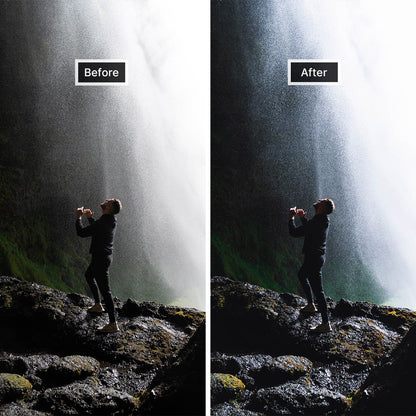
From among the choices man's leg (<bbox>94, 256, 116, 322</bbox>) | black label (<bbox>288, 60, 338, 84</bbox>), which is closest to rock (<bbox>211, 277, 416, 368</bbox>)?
man's leg (<bbox>94, 256, 116, 322</bbox>)

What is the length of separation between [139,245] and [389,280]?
4.49 ft

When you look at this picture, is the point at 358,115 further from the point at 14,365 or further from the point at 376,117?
the point at 14,365

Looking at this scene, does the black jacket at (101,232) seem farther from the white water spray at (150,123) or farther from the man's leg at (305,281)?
the man's leg at (305,281)

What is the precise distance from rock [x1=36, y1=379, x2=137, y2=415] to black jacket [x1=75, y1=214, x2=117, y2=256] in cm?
70

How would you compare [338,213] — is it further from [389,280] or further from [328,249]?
[389,280]

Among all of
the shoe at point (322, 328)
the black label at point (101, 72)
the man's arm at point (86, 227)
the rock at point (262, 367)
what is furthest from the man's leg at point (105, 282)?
the shoe at point (322, 328)

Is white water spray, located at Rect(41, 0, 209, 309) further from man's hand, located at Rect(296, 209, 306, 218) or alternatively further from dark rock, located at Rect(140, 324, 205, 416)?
man's hand, located at Rect(296, 209, 306, 218)

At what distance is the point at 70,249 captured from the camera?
2871 mm

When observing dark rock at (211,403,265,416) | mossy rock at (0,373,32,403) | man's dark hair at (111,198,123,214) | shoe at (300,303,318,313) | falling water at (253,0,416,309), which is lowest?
dark rock at (211,403,265,416)

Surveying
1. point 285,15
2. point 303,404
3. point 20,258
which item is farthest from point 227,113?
point 303,404

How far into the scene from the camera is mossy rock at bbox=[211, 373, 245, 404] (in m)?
2.79

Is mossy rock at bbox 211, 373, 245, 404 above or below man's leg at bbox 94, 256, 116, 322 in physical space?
below

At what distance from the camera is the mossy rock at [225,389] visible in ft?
9.15

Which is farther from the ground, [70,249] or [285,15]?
[285,15]
